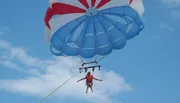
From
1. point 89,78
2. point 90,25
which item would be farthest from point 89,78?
point 90,25

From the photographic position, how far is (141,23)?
26531 mm

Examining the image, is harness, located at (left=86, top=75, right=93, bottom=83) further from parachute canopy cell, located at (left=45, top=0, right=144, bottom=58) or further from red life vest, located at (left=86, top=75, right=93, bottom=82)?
parachute canopy cell, located at (left=45, top=0, right=144, bottom=58)

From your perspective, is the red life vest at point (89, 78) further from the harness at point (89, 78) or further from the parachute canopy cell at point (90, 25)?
the parachute canopy cell at point (90, 25)

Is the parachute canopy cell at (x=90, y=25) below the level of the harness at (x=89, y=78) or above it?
above

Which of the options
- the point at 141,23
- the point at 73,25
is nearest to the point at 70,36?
the point at 73,25

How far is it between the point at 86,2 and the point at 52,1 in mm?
1888

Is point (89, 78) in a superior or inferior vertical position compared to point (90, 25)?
inferior

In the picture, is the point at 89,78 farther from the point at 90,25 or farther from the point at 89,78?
the point at 90,25

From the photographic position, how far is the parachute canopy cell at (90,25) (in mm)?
26484

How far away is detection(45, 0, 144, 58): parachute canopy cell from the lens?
2648 centimetres

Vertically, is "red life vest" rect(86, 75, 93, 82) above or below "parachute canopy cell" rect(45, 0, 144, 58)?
below

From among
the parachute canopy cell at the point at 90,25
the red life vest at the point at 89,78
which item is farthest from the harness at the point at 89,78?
the parachute canopy cell at the point at 90,25

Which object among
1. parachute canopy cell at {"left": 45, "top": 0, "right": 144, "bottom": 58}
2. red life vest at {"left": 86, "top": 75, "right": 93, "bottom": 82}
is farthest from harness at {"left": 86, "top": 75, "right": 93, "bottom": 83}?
parachute canopy cell at {"left": 45, "top": 0, "right": 144, "bottom": 58}

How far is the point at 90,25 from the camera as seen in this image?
27.3 m
